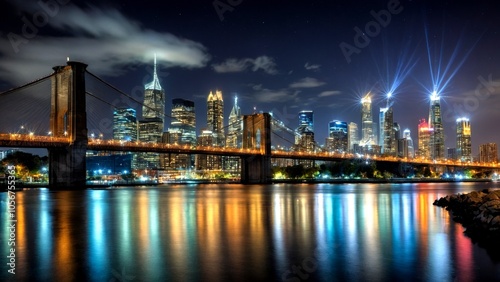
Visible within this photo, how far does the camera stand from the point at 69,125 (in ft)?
202

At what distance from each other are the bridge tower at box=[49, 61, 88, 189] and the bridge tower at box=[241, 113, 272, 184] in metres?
39.1

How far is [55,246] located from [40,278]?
4588 millimetres

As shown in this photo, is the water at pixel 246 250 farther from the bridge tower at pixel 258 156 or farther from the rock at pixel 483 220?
the bridge tower at pixel 258 156

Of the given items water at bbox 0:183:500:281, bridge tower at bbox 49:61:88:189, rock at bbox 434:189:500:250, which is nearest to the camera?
water at bbox 0:183:500:281

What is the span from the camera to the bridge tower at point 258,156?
94312 millimetres

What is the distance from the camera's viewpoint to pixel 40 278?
10742 mm

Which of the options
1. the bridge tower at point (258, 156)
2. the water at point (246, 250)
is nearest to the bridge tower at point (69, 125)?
the water at point (246, 250)

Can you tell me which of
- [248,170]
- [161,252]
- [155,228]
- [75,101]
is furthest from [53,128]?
[161,252]

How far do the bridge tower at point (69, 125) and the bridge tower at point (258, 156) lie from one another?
3910cm

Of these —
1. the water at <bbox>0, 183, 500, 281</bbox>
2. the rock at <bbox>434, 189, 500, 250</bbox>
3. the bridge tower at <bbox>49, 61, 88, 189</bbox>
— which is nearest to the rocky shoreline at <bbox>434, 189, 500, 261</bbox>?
the rock at <bbox>434, 189, 500, 250</bbox>

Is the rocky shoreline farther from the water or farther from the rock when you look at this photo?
the water

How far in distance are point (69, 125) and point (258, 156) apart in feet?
136

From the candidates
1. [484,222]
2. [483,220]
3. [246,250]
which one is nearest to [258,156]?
[483,220]

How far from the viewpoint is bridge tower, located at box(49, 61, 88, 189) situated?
2359 inches
